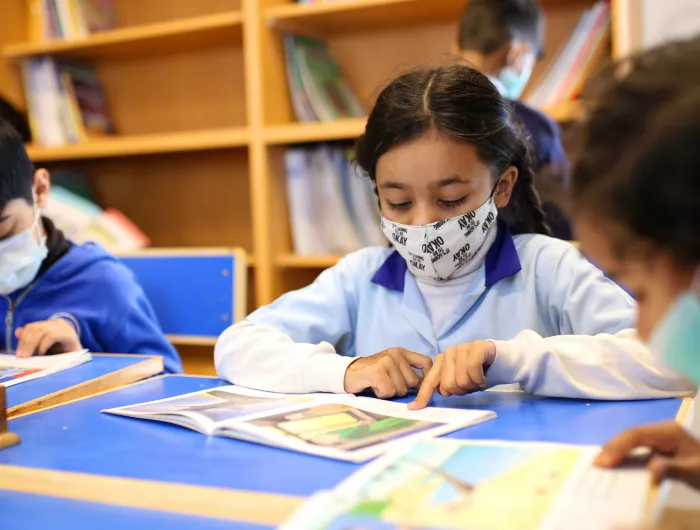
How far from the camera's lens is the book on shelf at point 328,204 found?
2.41 metres

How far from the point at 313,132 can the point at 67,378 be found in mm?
1290

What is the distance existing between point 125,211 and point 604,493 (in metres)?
2.71

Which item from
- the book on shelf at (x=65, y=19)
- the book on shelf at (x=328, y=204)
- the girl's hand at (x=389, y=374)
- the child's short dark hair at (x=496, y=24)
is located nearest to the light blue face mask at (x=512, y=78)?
the child's short dark hair at (x=496, y=24)

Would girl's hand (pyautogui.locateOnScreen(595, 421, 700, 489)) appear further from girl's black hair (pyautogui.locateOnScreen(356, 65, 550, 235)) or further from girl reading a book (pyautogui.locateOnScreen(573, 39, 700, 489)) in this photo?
girl's black hair (pyautogui.locateOnScreen(356, 65, 550, 235))

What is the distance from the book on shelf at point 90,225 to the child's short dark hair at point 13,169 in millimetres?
960

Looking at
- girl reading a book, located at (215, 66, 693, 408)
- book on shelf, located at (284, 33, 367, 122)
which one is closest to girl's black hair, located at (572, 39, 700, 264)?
girl reading a book, located at (215, 66, 693, 408)

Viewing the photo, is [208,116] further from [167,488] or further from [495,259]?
[167,488]

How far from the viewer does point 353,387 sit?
1025 millimetres

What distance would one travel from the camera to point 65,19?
277 centimetres

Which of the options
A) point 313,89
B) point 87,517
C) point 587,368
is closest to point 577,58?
point 313,89

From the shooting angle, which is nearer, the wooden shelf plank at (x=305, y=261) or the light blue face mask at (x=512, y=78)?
the light blue face mask at (x=512, y=78)

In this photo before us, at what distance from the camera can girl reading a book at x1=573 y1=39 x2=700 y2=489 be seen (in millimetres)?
521

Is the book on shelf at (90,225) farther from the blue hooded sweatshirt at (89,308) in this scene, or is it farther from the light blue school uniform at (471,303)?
the light blue school uniform at (471,303)

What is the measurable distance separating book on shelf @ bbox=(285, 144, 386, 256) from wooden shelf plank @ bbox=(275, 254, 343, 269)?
5 centimetres
